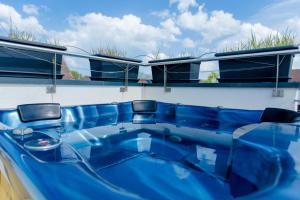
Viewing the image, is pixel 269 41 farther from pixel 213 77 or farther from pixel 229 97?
pixel 229 97

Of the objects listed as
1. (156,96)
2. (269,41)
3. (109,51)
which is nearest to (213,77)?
(269,41)

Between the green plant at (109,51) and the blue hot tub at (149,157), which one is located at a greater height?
the green plant at (109,51)

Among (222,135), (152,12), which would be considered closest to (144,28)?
(152,12)

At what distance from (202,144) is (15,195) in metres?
1.61

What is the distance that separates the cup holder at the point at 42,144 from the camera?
90cm

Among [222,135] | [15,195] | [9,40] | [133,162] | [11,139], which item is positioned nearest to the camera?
[15,195]

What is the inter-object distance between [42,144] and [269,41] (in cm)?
334

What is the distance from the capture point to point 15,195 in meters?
0.72

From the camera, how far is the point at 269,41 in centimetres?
308

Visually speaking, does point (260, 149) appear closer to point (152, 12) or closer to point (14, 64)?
point (14, 64)

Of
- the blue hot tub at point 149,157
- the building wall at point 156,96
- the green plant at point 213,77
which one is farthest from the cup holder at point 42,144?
the green plant at point 213,77

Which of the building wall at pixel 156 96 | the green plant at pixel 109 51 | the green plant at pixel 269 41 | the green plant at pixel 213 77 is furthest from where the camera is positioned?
the green plant at pixel 109 51

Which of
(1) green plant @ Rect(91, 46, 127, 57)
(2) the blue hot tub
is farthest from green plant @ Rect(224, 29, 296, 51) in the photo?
(1) green plant @ Rect(91, 46, 127, 57)

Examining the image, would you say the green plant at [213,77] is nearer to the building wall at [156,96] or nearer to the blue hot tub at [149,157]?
the building wall at [156,96]
